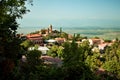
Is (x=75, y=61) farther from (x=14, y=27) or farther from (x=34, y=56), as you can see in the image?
(x=14, y=27)

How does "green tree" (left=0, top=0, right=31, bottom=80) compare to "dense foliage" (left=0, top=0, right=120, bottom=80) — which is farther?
"green tree" (left=0, top=0, right=31, bottom=80)

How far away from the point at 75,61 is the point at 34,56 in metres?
5.29

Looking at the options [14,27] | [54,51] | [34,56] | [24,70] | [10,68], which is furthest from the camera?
[54,51]

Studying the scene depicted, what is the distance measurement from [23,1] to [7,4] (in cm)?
124

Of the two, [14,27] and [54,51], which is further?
[54,51]

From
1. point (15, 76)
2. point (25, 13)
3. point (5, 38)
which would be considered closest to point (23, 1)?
point (25, 13)

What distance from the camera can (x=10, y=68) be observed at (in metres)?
13.1

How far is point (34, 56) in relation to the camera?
17031mm

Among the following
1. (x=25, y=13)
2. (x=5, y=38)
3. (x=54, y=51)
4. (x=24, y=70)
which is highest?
(x=25, y=13)

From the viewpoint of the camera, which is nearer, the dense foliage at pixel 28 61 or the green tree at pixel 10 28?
the dense foliage at pixel 28 61

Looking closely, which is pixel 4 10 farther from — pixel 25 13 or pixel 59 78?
pixel 59 78

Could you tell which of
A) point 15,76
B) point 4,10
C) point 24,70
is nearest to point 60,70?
point 15,76

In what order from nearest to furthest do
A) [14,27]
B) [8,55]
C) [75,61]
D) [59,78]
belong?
1. [59,78]
2. [75,61]
3. [8,55]
4. [14,27]

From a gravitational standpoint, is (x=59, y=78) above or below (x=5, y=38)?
below
